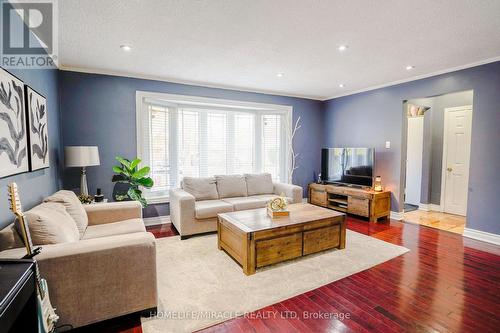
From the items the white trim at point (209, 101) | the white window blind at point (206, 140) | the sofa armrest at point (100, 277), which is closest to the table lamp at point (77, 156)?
the white window blind at point (206, 140)

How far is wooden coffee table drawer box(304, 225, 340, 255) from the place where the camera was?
2959 millimetres

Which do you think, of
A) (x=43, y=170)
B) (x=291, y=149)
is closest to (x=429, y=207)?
(x=291, y=149)

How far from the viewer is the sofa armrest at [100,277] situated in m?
1.65

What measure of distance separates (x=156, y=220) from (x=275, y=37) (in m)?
3.56

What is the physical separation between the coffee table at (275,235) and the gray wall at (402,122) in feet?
7.37

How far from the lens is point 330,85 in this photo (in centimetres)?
486

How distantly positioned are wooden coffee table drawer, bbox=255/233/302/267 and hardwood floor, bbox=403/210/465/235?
2973mm

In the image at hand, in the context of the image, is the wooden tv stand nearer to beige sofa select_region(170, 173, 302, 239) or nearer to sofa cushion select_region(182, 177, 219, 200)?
beige sofa select_region(170, 173, 302, 239)

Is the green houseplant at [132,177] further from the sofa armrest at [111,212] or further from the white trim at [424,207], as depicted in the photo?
the white trim at [424,207]

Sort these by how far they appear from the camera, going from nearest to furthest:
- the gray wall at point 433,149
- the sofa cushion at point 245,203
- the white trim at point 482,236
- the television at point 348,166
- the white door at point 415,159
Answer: the white trim at point 482,236 < the sofa cushion at point 245,203 < the television at point 348,166 < the gray wall at point 433,149 < the white door at point 415,159

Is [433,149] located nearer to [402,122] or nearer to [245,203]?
[402,122]

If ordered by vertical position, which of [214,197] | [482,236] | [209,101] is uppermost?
[209,101]

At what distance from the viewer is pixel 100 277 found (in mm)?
1745

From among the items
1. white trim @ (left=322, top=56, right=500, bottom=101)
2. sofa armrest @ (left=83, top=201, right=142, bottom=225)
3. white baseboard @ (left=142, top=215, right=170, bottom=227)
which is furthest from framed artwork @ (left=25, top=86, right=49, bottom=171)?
white trim @ (left=322, top=56, right=500, bottom=101)
